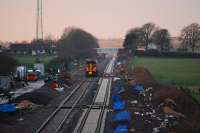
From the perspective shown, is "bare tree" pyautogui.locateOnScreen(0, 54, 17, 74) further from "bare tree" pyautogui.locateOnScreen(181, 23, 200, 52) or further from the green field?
"bare tree" pyautogui.locateOnScreen(181, 23, 200, 52)

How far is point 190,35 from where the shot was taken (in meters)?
145

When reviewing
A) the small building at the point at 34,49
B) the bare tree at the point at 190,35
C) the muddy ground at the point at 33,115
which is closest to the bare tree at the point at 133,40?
the bare tree at the point at 190,35

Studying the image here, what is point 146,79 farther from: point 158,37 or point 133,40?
point 158,37

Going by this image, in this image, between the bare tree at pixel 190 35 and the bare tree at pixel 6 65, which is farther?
the bare tree at pixel 190 35

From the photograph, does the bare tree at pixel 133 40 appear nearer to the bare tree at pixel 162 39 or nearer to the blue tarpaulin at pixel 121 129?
the bare tree at pixel 162 39

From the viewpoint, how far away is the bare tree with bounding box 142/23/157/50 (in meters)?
156

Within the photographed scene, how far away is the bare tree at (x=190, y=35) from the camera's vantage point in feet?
470

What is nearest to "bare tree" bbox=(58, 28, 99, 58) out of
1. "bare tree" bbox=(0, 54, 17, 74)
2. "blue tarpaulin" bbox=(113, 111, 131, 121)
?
"bare tree" bbox=(0, 54, 17, 74)

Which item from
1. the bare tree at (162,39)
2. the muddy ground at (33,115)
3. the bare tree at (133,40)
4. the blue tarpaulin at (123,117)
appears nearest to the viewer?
the muddy ground at (33,115)

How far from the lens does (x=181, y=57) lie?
11119cm

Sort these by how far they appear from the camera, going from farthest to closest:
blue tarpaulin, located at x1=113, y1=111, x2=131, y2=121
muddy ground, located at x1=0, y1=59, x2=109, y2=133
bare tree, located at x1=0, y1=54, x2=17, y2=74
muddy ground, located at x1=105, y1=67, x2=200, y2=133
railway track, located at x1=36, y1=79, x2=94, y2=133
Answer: bare tree, located at x1=0, y1=54, x2=17, y2=74, blue tarpaulin, located at x1=113, y1=111, x2=131, y2=121, muddy ground, located at x1=0, y1=59, x2=109, y2=133, railway track, located at x1=36, y1=79, x2=94, y2=133, muddy ground, located at x1=105, y1=67, x2=200, y2=133

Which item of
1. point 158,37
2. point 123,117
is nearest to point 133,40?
point 158,37

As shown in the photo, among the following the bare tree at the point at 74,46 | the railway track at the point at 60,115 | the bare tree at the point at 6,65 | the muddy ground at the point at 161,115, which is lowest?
the railway track at the point at 60,115

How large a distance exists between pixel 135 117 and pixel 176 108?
3.65m
